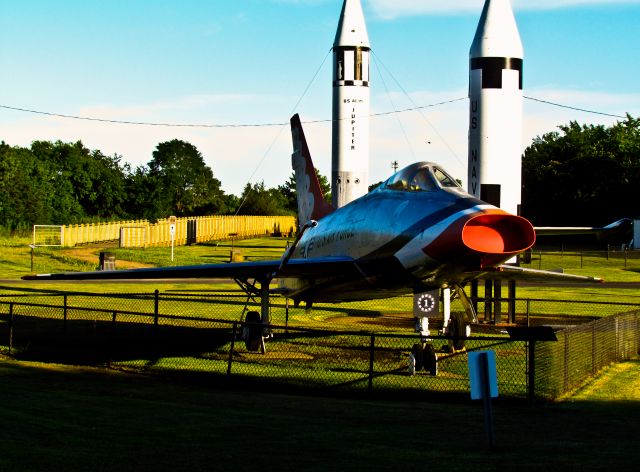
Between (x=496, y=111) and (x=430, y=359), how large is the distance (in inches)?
475

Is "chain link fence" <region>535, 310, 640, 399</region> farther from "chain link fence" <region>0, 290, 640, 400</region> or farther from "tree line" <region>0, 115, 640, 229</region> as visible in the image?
"tree line" <region>0, 115, 640, 229</region>

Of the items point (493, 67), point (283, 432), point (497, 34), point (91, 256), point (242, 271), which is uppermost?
point (497, 34)

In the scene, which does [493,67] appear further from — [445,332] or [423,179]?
[423,179]

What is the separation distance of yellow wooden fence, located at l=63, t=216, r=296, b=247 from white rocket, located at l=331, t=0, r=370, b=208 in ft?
117

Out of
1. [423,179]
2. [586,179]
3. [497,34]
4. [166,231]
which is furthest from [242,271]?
[586,179]

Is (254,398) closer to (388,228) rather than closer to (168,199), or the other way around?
(388,228)

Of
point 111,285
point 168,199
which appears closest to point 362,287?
point 111,285

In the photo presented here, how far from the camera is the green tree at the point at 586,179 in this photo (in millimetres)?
95375

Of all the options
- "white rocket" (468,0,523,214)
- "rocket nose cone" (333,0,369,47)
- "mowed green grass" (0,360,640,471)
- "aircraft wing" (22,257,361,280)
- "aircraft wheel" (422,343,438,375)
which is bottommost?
"mowed green grass" (0,360,640,471)

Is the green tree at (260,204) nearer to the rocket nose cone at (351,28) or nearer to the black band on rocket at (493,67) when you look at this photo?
the rocket nose cone at (351,28)

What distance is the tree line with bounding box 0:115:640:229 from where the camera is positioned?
96312 millimetres

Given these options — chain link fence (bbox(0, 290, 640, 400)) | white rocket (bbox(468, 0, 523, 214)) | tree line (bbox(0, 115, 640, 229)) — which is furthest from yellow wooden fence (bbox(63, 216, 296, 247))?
white rocket (bbox(468, 0, 523, 214))

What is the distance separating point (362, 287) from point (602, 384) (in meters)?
5.60

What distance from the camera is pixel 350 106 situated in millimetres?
43938
